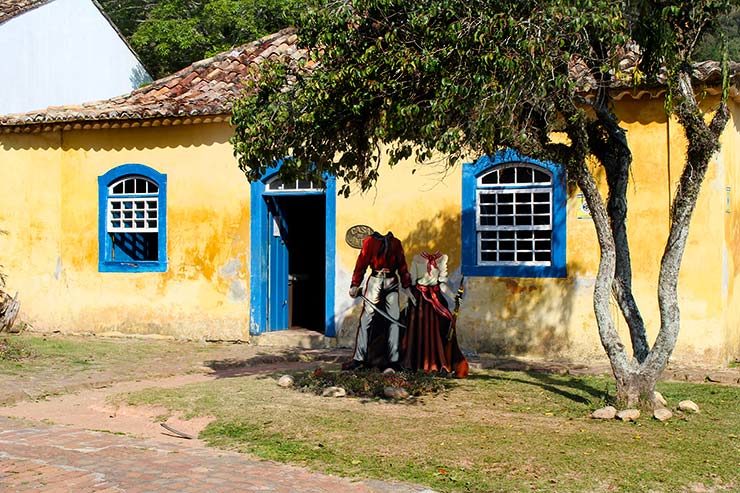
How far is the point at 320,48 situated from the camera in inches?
361

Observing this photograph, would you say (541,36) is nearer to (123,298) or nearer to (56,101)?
(123,298)

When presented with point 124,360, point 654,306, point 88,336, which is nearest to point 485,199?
point 654,306

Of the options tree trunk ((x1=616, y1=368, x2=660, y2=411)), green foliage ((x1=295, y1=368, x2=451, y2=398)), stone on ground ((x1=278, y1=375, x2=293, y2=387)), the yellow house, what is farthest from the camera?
the yellow house

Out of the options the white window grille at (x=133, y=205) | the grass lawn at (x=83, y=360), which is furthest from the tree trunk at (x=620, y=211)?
the white window grille at (x=133, y=205)

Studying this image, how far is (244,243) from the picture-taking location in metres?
15.2

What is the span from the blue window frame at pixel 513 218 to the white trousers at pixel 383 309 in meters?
2.36

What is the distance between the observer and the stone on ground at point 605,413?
8719 millimetres

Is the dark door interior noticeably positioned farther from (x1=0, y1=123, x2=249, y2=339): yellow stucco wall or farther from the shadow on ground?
the shadow on ground

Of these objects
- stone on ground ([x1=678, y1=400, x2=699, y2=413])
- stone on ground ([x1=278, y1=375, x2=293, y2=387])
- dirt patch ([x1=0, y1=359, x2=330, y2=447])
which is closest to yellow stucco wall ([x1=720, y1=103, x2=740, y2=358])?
stone on ground ([x1=678, y1=400, x2=699, y2=413])

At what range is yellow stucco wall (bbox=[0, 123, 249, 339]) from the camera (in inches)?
603

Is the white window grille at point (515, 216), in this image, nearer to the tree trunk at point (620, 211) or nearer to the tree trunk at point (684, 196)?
the tree trunk at point (620, 211)

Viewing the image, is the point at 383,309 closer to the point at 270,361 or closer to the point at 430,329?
the point at 430,329

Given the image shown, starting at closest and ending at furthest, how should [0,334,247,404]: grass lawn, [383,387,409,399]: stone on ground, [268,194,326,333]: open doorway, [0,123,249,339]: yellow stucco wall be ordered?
[383,387,409,399]: stone on ground
[0,334,247,404]: grass lawn
[0,123,249,339]: yellow stucco wall
[268,194,326,333]: open doorway

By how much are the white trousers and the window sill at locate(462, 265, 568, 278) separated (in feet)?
7.44
